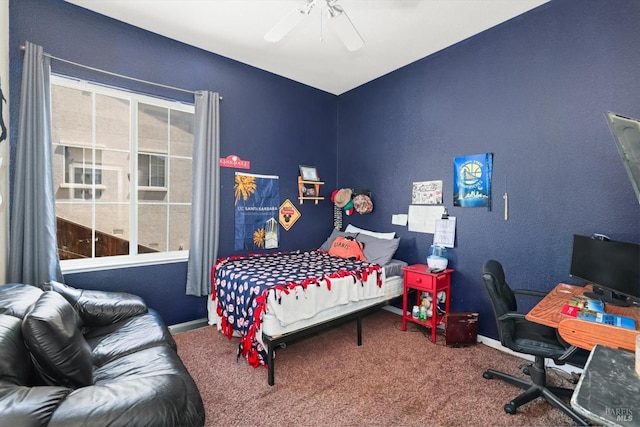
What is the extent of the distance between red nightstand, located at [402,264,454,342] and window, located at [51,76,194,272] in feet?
7.80

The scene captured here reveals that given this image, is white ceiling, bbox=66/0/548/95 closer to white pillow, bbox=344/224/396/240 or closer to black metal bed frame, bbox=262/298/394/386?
white pillow, bbox=344/224/396/240

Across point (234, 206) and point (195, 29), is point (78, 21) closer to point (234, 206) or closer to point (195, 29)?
point (195, 29)

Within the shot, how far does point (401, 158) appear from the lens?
→ 3604 millimetres

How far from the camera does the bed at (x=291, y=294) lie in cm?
226

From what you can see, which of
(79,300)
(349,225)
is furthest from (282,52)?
(79,300)

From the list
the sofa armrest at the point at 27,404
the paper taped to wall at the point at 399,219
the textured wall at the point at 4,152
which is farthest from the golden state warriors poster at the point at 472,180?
the textured wall at the point at 4,152

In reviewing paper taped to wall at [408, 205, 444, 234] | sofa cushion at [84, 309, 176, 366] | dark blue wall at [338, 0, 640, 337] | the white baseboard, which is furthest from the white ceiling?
the white baseboard

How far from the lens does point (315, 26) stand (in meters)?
2.73

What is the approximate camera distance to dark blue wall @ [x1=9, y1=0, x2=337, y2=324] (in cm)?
243

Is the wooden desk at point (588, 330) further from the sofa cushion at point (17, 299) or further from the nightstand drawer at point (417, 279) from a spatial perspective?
the sofa cushion at point (17, 299)

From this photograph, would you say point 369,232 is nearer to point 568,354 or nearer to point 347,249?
point 347,249

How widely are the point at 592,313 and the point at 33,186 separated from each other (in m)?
3.87

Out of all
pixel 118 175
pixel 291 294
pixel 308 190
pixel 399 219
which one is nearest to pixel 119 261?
pixel 118 175

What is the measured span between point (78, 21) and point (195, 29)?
93cm
